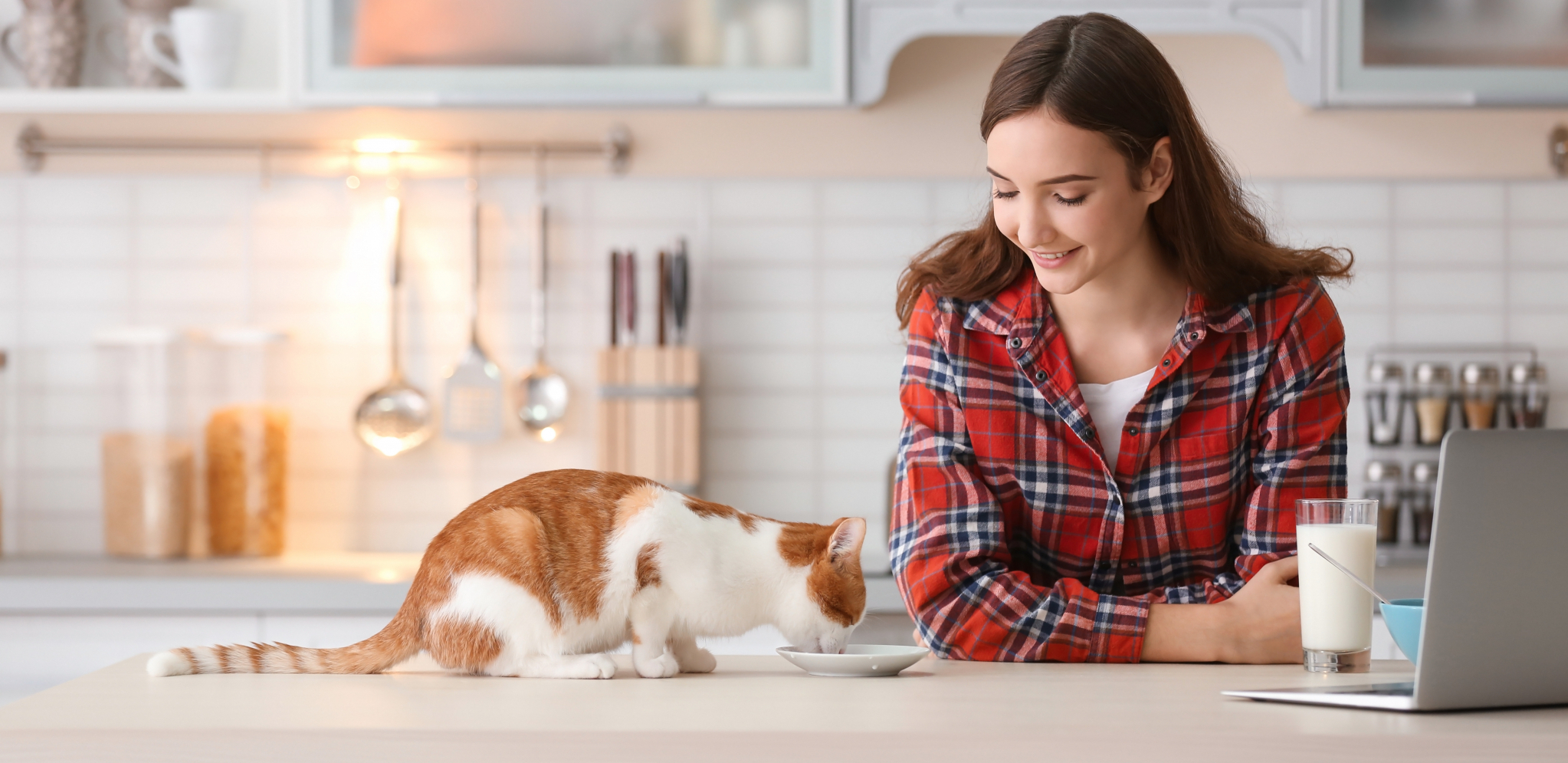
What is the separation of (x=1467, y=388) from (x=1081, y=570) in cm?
134

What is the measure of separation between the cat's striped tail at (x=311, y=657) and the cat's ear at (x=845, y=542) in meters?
0.30

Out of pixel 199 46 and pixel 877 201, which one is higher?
pixel 199 46

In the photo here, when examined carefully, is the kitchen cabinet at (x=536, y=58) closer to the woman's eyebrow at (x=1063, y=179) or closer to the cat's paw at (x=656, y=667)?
the woman's eyebrow at (x=1063, y=179)

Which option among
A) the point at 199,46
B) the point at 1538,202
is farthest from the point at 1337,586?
the point at 199,46

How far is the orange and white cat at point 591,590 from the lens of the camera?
3.00 feet

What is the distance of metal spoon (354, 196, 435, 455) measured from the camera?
2377 mm

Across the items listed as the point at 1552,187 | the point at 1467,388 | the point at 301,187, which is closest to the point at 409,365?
the point at 301,187

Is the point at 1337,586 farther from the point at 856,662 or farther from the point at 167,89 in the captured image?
the point at 167,89

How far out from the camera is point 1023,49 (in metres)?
1.18

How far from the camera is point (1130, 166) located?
118cm

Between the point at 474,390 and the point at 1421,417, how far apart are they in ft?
5.43

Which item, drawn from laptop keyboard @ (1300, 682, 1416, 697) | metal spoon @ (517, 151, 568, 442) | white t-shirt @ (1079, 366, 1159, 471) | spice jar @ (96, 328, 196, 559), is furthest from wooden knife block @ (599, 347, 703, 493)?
laptop keyboard @ (1300, 682, 1416, 697)

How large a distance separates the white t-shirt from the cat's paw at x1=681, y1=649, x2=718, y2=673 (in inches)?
19.7

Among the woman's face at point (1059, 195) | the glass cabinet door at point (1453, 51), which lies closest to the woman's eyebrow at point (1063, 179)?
the woman's face at point (1059, 195)
